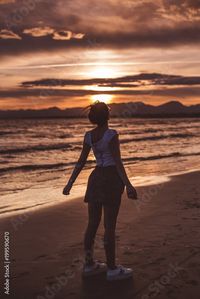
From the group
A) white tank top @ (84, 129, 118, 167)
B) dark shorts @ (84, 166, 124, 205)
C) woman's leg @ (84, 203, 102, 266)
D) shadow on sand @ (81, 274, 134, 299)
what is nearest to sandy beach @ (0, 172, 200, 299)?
shadow on sand @ (81, 274, 134, 299)

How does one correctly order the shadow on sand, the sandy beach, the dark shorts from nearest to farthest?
the shadow on sand < the sandy beach < the dark shorts

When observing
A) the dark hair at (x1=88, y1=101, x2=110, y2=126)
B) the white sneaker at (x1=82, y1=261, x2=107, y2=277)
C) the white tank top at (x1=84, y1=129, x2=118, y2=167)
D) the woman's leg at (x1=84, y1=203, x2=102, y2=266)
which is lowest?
the white sneaker at (x1=82, y1=261, x2=107, y2=277)

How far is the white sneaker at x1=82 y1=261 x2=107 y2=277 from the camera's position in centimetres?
561

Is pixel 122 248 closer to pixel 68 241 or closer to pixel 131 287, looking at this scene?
pixel 68 241

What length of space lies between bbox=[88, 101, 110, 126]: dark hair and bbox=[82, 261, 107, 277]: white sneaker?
1.77m

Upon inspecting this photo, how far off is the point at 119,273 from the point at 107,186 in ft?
3.48

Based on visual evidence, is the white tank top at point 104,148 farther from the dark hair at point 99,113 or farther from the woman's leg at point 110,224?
the woman's leg at point 110,224

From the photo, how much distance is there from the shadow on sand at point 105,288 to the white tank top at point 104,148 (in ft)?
4.60

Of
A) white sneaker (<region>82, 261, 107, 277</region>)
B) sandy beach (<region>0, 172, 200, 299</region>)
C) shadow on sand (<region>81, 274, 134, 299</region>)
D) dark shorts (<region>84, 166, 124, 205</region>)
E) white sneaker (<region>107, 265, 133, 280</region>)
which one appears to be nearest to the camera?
shadow on sand (<region>81, 274, 134, 299</region>)

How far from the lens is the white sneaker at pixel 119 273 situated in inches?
213

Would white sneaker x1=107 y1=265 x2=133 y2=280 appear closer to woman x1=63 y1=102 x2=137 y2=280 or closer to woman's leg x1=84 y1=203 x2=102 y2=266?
woman x1=63 y1=102 x2=137 y2=280

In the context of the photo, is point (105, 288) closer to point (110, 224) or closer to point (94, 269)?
point (94, 269)

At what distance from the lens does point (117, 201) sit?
5.32 m

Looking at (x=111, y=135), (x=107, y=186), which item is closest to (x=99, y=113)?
(x=111, y=135)
